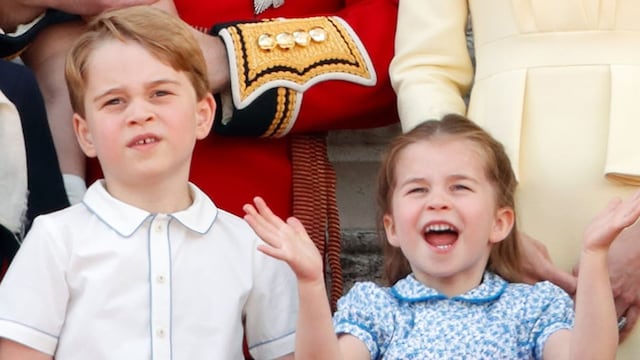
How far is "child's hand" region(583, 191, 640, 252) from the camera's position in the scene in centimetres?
240

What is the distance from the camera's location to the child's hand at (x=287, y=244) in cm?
245

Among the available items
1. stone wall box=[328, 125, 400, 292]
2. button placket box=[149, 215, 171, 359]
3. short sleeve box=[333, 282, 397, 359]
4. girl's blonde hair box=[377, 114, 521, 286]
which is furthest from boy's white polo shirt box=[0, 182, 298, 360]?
stone wall box=[328, 125, 400, 292]

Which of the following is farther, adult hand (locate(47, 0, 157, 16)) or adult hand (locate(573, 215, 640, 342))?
adult hand (locate(47, 0, 157, 16))

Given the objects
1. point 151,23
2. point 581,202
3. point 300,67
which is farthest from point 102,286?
point 581,202

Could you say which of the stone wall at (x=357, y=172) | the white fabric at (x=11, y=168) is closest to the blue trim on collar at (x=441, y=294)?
the white fabric at (x=11, y=168)

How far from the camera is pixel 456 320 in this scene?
2.59m

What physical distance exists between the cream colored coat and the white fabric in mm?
830

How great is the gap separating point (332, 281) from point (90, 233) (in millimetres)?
694

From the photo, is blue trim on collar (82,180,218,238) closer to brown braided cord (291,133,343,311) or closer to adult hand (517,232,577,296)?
brown braided cord (291,133,343,311)

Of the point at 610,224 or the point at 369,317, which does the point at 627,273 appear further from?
the point at 369,317

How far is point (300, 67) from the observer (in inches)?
117

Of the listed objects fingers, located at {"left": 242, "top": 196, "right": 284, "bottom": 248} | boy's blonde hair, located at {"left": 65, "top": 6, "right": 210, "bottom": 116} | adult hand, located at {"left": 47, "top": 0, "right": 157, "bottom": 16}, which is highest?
adult hand, located at {"left": 47, "top": 0, "right": 157, "bottom": 16}

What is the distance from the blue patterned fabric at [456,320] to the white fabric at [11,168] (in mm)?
572

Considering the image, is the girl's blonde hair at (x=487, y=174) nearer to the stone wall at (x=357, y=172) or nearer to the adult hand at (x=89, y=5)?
the adult hand at (x=89, y=5)
